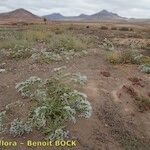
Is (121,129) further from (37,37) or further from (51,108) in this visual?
(37,37)

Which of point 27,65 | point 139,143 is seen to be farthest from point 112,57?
point 139,143

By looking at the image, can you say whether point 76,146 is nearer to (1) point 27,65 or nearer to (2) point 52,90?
(2) point 52,90

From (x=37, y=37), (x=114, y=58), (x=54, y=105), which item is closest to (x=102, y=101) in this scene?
(x=54, y=105)

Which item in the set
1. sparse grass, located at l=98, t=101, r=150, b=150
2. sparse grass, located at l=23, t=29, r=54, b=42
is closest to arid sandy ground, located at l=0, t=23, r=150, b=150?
sparse grass, located at l=98, t=101, r=150, b=150

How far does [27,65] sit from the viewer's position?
37.9ft

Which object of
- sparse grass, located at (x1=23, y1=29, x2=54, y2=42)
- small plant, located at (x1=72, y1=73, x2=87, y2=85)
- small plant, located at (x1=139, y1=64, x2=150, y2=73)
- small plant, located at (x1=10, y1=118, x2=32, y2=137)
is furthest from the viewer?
sparse grass, located at (x1=23, y1=29, x2=54, y2=42)

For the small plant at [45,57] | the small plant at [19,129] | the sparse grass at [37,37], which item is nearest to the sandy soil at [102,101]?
the small plant at [19,129]

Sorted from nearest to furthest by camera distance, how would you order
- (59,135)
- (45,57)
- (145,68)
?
(59,135) → (145,68) → (45,57)

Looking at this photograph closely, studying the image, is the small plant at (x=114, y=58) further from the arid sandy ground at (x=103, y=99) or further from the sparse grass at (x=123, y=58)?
the arid sandy ground at (x=103, y=99)

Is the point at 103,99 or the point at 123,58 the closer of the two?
the point at 103,99

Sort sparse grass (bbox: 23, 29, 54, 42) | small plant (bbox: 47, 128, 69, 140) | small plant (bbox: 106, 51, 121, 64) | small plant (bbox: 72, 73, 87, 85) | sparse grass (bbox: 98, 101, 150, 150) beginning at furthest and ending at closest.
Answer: sparse grass (bbox: 23, 29, 54, 42)
small plant (bbox: 106, 51, 121, 64)
small plant (bbox: 72, 73, 87, 85)
sparse grass (bbox: 98, 101, 150, 150)
small plant (bbox: 47, 128, 69, 140)

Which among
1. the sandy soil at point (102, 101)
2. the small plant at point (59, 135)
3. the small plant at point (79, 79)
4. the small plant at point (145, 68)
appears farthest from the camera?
the small plant at point (145, 68)

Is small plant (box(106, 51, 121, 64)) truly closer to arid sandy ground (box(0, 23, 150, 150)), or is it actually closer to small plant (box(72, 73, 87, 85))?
arid sandy ground (box(0, 23, 150, 150))

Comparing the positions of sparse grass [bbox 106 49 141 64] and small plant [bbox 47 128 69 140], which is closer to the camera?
small plant [bbox 47 128 69 140]
